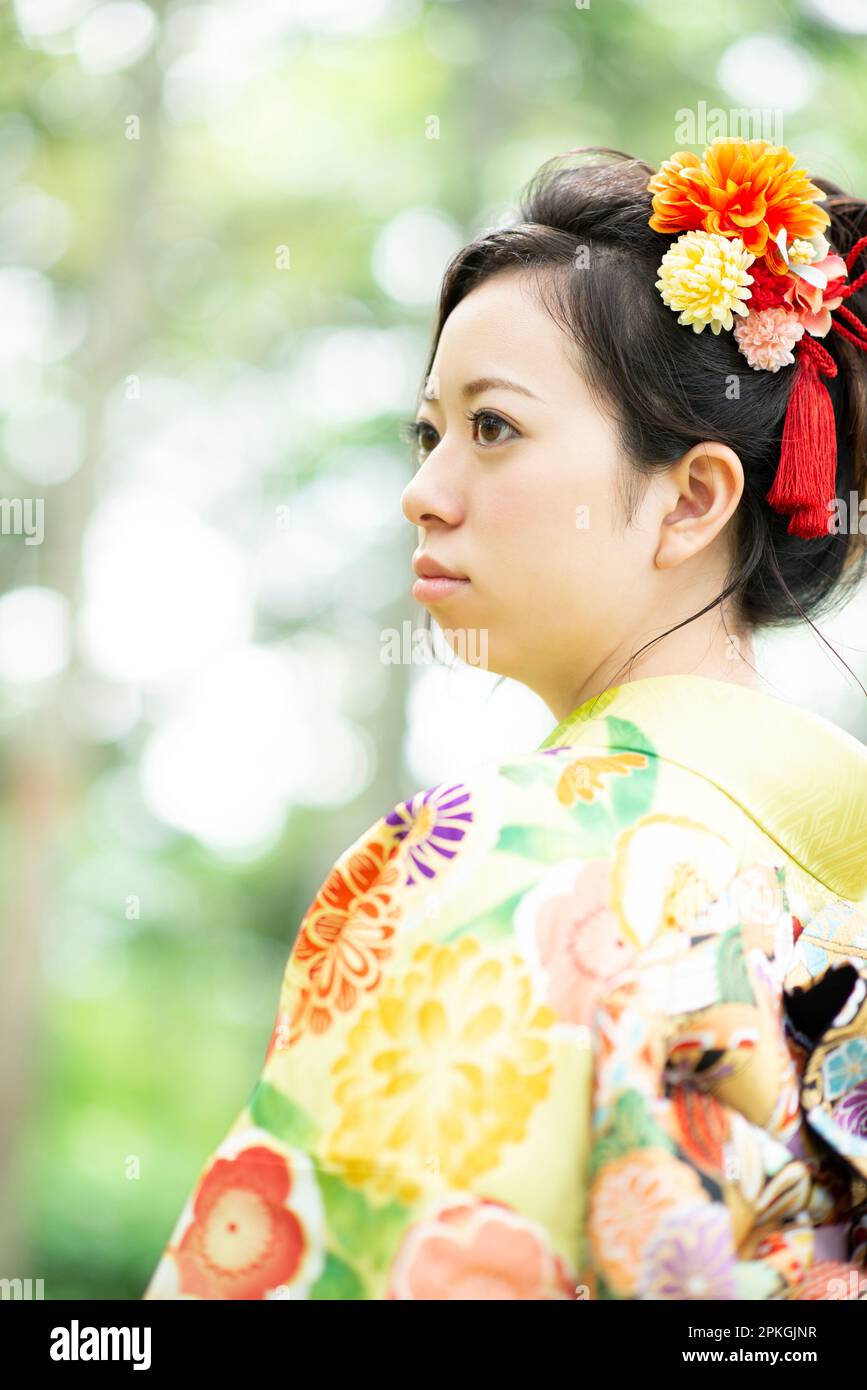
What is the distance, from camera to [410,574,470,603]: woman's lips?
118 centimetres

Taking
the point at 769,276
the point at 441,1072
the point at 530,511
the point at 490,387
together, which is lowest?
the point at 441,1072

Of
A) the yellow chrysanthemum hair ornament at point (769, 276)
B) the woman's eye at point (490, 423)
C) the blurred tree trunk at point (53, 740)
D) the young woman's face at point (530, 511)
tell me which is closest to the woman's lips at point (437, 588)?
the young woman's face at point (530, 511)

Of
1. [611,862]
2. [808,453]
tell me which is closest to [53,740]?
[808,453]

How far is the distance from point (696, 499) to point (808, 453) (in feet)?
0.36

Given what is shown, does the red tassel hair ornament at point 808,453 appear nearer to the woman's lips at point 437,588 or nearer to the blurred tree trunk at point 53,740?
the woman's lips at point 437,588

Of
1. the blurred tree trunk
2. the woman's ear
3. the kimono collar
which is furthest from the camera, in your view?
the blurred tree trunk

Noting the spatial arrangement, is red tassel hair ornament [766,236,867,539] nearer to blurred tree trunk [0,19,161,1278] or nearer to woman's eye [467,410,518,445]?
woman's eye [467,410,518,445]

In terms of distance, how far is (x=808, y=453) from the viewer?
1193mm

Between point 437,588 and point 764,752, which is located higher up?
point 437,588

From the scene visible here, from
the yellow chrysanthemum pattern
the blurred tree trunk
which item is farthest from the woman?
the blurred tree trunk

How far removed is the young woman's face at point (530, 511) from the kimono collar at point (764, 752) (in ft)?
0.26

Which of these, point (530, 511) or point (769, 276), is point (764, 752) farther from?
point (769, 276)

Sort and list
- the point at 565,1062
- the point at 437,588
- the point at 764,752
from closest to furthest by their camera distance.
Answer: the point at 565,1062
the point at 764,752
the point at 437,588

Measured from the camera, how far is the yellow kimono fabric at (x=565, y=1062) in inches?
34.1
